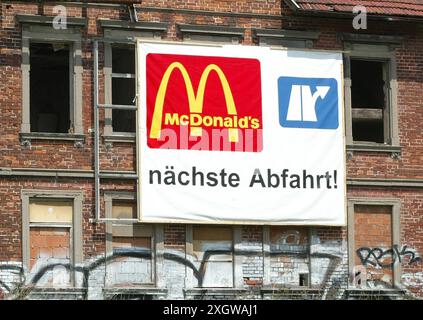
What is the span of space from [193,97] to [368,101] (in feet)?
14.0

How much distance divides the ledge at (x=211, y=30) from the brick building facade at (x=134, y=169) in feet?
0.10

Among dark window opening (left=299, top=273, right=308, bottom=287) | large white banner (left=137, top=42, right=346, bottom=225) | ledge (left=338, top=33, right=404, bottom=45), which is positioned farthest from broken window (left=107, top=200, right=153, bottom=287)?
ledge (left=338, top=33, right=404, bottom=45)

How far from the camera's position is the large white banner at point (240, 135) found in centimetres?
3662

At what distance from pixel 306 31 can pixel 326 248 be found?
4.68 m

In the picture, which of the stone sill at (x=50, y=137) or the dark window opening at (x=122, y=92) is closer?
the stone sill at (x=50, y=137)

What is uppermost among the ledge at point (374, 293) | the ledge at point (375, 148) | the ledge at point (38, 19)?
the ledge at point (38, 19)

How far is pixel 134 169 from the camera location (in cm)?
3669

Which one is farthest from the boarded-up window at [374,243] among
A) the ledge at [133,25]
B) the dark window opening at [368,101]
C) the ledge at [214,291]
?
the ledge at [133,25]

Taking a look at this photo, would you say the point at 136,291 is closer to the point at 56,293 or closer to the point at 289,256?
the point at 56,293

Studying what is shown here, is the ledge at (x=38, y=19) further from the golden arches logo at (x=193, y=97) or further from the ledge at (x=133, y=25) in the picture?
the golden arches logo at (x=193, y=97)

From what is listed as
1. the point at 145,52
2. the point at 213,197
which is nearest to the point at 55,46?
the point at 145,52

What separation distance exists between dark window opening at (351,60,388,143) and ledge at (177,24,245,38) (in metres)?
2.80

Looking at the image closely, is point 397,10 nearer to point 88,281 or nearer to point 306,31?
point 306,31

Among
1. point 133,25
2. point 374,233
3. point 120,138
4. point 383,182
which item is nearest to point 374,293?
point 374,233
